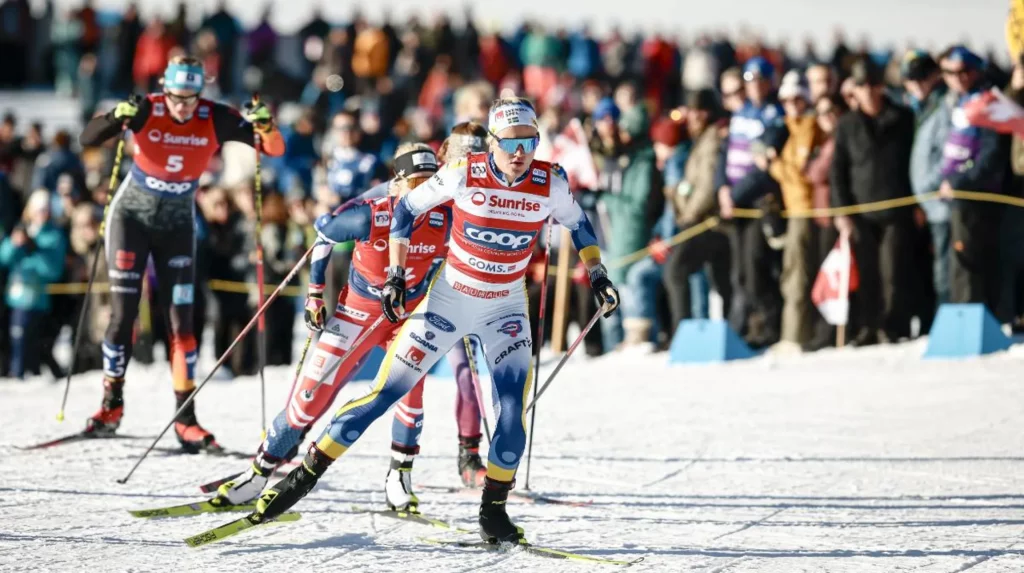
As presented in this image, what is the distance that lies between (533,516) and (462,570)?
1298mm

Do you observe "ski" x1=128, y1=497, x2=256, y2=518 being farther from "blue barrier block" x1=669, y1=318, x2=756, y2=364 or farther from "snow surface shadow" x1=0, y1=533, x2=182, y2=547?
"blue barrier block" x1=669, y1=318, x2=756, y2=364

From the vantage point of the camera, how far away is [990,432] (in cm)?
968

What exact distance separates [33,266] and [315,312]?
7990mm

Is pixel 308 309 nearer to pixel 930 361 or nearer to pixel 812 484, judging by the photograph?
pixel 812 484

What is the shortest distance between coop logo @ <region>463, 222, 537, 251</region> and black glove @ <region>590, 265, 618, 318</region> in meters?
0.46

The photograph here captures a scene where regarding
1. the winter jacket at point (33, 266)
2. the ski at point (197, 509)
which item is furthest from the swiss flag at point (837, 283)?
the winter jacket at point (33, 266)

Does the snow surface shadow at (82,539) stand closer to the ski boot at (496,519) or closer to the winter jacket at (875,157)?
the ski boot at (496,519)

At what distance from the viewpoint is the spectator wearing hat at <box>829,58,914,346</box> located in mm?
11914

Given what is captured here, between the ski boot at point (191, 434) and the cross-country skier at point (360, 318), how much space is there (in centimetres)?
181

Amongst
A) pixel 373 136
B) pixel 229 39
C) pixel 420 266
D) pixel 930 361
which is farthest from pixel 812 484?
pixel 229 39

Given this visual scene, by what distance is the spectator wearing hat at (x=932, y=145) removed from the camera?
11.6m

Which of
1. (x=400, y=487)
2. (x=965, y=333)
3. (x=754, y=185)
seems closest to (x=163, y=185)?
(x=400, y=487)

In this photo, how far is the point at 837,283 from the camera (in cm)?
1198

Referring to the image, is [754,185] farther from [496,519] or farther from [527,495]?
[496,519]
